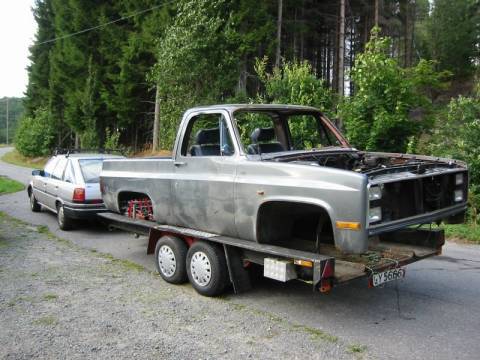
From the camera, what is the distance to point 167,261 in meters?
6.55

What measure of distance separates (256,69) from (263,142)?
12591mm

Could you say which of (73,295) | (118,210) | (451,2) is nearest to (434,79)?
(118,210)

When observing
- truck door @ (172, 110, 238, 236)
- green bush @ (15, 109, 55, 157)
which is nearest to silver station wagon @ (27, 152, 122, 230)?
truck door @ (172, 110, 238, 236)

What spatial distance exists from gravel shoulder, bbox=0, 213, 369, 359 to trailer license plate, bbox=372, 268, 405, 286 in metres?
0.70

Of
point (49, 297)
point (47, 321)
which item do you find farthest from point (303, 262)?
point (49, 297)

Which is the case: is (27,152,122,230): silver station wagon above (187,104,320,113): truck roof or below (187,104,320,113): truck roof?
below

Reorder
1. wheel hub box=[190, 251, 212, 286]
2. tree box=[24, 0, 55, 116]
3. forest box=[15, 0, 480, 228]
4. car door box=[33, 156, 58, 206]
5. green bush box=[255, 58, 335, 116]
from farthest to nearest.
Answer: tree box=[24, 0, 55, 116], green bush box=[255, 58, 335, 116], forest box=[15, 0, 480, 228], car door box=[33, 156, 58, 206], wheel hub box=[190, 251, 212, 286]

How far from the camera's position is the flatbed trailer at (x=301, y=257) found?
480 centimetres

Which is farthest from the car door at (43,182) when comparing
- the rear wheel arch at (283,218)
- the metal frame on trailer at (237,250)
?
the rear wheel arch at (283,218)

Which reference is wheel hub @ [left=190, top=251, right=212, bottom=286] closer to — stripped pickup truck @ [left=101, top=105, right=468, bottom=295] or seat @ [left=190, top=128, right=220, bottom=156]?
stripped pickup truck @ [left=101, top=105, right=468, bottom=295]

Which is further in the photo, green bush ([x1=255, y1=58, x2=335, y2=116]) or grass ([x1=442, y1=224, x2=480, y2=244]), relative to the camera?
green bush ([x1=255, y1=58, x2=335, y2=116])

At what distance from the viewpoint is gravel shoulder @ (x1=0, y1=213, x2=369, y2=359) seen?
14.6ft

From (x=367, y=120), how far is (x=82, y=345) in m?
10.2

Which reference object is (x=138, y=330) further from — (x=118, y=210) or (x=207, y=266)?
(x=118, y=210)
